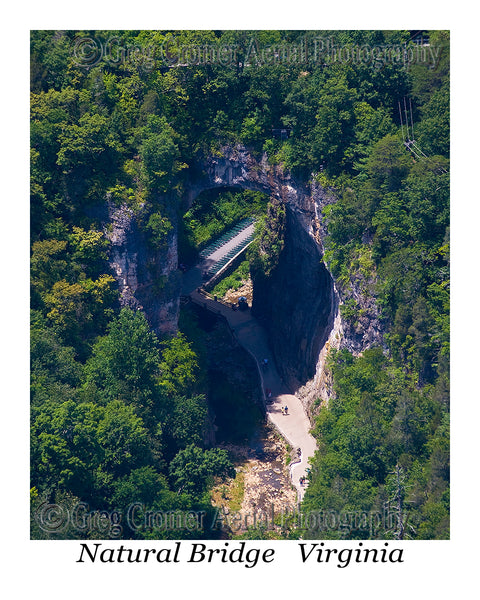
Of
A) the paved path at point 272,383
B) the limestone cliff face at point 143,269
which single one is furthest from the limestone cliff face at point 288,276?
the paved path at point 272,383

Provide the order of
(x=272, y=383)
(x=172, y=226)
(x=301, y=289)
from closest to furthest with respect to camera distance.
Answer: (x=172, y=226) < (x=301, y=289) < (x=272, y=383)

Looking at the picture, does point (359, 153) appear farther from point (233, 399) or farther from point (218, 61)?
point (233, 399)

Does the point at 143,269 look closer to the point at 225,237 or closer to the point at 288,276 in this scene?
the point at 288,276

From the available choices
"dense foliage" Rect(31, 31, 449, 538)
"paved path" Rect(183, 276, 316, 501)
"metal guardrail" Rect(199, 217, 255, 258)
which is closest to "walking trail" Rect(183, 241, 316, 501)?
"paved path" Rect(183, 276, 316, 501)

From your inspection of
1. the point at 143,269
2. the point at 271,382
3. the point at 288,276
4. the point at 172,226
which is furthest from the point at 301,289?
the point at 143,269

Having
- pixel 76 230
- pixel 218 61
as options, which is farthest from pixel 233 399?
pixel 218 61

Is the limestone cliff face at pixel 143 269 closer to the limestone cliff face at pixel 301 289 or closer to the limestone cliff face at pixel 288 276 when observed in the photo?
the limestone cliff face at pixel 288 276

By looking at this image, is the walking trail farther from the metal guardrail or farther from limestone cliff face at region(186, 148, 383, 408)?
the metal guardrail
